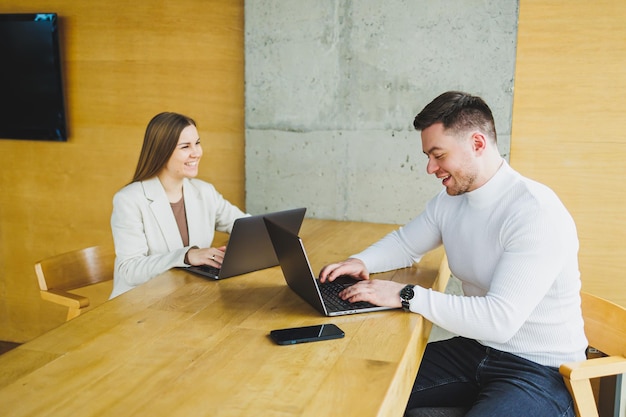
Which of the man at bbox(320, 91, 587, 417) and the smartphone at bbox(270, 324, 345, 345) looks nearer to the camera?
the smartphone at bbox(270, 324, 345, 345)

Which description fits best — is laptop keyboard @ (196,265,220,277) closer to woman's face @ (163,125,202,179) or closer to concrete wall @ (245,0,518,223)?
woman's face @ (163,125,202,179)

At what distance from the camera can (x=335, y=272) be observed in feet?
6.54

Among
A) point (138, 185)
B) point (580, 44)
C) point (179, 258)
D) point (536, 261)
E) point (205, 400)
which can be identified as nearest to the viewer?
point (205, 400)

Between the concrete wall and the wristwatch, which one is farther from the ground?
the concrete wall

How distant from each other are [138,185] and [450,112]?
1347 millimetres

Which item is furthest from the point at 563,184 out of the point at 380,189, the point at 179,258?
the point at 179,258

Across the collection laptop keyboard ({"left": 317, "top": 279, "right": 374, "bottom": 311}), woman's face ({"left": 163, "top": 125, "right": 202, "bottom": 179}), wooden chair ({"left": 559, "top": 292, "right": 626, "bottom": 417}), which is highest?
woman's face ({"left": 163, "top": 125, "right": 202, "bottom": 179})

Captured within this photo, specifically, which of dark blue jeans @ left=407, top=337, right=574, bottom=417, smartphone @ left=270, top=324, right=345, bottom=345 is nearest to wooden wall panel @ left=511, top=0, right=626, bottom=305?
dark blue jeans @ left=407, top=337, right=574, bottom=417

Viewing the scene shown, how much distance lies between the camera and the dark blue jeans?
166 cm

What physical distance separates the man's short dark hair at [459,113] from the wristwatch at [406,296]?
0.54m

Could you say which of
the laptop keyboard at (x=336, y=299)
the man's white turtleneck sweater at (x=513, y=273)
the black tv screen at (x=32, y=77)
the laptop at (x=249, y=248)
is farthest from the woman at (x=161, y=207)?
the black tv screen at (x=32, y=77)

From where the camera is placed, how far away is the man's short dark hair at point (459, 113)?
1898 millimetres

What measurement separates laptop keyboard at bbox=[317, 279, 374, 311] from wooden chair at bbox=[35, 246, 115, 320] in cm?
92

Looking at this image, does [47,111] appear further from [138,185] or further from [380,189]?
[380,189]
